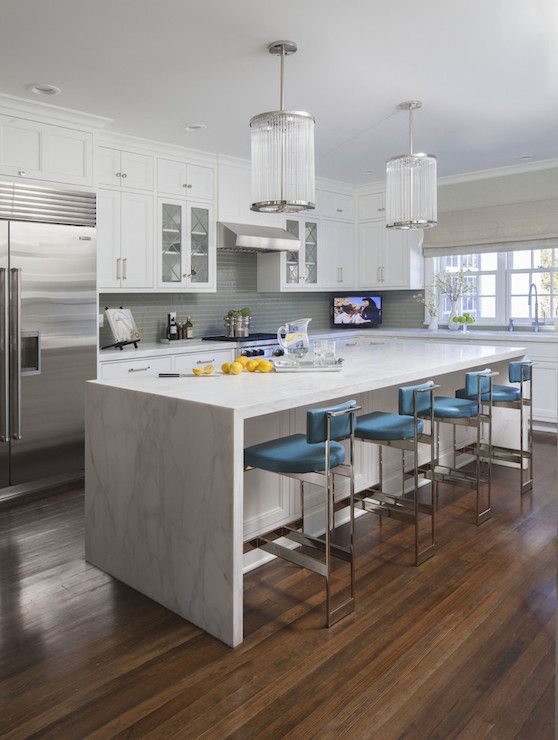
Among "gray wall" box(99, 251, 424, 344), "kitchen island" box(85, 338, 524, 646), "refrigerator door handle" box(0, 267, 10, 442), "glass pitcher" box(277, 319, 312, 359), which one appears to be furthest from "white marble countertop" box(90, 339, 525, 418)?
"gray wall" box(99, 251, 424, 344)

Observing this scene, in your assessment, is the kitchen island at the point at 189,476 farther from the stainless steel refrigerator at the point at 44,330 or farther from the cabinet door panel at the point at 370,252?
the cabinet door panel at the point at 370,252

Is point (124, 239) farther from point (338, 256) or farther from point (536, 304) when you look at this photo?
point (536, 304)

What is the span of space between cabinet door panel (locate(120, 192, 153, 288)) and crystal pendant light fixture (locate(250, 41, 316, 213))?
2295mm

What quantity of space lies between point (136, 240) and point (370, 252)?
3189 mm

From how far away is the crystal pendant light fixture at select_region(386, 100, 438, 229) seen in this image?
397 centimetres

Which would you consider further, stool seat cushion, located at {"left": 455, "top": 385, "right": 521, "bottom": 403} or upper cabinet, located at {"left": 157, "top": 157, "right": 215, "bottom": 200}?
upper cabinet, located at {"left": 157, "top": 157, "right": 215, "bottom": 200}

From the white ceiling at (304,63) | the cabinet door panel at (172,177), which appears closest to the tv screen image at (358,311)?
the white ceiling at (304,63)

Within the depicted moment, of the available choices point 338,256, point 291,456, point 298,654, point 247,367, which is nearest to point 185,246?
point 338,256

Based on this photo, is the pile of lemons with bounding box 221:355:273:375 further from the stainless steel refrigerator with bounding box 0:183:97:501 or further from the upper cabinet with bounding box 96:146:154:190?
the upper cabinet with bounding box 96:146:154:190

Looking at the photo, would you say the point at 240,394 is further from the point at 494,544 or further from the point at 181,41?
the point at 181,41

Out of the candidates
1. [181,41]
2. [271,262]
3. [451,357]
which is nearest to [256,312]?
[271,262]

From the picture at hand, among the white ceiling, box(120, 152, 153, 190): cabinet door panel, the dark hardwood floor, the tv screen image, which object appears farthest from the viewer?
the tv screen image

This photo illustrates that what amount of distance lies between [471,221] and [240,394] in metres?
4.98

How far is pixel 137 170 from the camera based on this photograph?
5.27 meters
